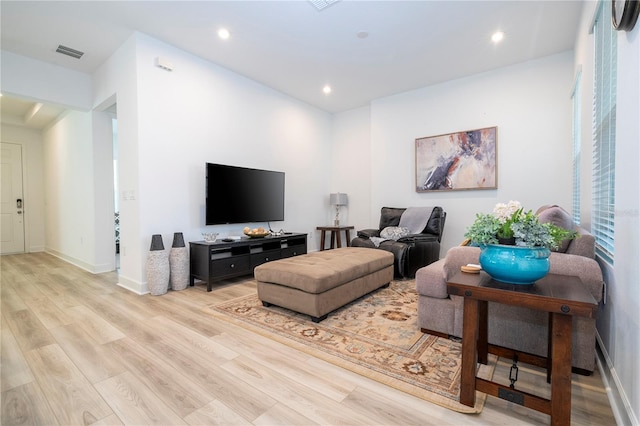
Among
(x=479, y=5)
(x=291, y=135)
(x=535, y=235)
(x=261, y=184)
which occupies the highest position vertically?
(x=479, y=5)

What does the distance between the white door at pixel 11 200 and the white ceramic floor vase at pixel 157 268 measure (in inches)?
200

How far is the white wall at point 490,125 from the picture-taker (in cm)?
375

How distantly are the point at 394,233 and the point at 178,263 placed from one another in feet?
9.32

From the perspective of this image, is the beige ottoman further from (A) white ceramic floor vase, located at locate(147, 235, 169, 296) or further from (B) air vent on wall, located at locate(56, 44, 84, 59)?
(B) air vent on wall, located at locate(56, 44, 84, 59)

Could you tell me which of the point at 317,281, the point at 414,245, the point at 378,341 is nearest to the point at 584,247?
the point at 378,341

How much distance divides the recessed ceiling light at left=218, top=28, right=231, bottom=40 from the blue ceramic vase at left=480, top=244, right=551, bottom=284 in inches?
133

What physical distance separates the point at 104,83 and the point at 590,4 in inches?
208

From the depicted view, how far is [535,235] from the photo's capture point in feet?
4.42

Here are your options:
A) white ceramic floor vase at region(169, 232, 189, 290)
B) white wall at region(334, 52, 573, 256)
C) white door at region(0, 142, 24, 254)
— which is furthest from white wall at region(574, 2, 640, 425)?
white door at region(0, 142, 24, 254)

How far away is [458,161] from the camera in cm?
442

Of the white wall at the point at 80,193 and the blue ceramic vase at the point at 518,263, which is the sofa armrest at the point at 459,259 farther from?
the white wall at the point at 80,193

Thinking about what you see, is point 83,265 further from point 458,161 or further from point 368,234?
point 458,161

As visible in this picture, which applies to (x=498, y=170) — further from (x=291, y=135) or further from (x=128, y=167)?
(x=128, y=167)

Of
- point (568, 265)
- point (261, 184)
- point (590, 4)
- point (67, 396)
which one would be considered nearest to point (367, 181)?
point (261, 184)
